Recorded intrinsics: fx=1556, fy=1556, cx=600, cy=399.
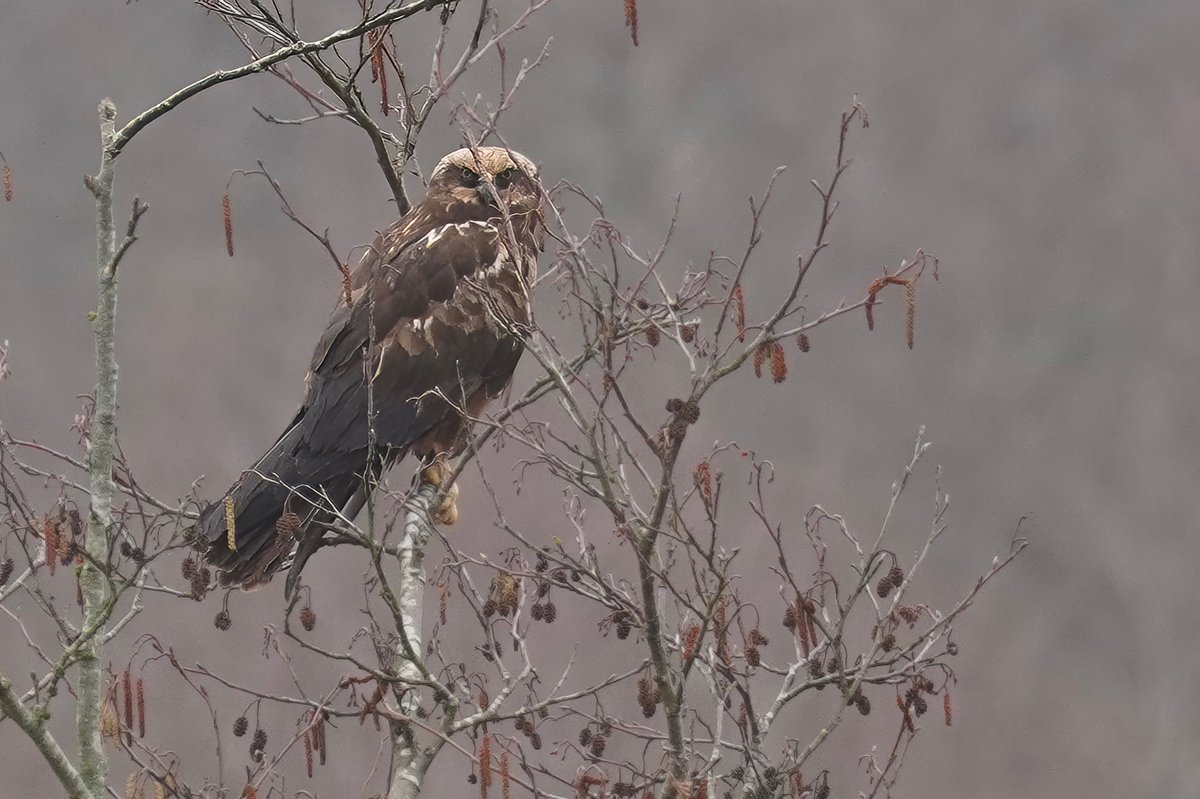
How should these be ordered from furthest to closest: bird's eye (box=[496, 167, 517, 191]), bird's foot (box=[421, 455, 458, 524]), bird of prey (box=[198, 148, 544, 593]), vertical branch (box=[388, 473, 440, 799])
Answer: bird's eye (box=[496, 167, 517, 191]) → bird's foot (box=[421, 455, 458, 524]) → bird of prey (box=[198, 148, 544, 593]) → vertical branch (box=[388, 473, 440, 799])

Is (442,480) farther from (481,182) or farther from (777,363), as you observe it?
(777,363)

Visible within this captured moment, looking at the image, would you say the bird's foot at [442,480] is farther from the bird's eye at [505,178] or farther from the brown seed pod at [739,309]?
the brown seed pod at [739,309]

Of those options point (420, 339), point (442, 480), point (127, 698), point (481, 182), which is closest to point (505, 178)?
point (481, 182)

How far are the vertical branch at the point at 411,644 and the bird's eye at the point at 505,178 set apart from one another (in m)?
1.10

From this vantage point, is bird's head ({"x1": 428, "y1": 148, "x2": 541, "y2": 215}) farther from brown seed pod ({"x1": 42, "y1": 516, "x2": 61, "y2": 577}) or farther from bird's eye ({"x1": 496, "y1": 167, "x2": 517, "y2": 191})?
brown seed pod ({"x1": 42, "y1": 516, "x2": 61, "y2": 577})

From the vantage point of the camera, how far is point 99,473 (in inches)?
130

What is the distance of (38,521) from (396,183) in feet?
5.23

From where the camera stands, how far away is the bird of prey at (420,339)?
4551mm

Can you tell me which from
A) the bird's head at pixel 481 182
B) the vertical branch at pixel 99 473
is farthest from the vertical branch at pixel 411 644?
the bird's head at pixel 481 182

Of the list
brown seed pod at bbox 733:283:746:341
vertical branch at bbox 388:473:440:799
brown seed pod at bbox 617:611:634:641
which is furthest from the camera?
vertical branch at bbox 388:473:440:799

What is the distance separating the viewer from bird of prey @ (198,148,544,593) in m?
4.55

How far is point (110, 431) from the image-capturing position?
128 inches

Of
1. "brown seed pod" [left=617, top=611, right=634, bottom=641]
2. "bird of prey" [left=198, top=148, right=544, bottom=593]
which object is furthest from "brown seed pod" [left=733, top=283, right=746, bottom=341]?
"bird of prey" [left=198, top=148, right=544, bottom=593]

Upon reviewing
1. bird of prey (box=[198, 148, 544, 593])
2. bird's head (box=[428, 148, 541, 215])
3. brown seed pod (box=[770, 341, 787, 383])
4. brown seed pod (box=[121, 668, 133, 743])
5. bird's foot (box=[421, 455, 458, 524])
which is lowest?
brown seed pod (box=[121, 668, 133, 743])
